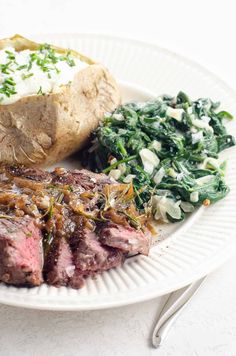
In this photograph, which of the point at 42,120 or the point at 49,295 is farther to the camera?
the point at 42,120

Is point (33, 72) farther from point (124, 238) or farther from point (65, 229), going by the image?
point (124, 238)

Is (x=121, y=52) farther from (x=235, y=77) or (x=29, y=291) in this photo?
(x=29, y=291)

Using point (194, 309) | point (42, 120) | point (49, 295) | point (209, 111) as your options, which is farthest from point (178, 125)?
point (49, 295)

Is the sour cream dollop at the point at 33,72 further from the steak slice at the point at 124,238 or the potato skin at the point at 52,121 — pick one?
the steak slice at the point at 124,238

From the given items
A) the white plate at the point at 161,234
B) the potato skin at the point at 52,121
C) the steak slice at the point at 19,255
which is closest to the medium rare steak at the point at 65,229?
the steak slice at the point at 19,255

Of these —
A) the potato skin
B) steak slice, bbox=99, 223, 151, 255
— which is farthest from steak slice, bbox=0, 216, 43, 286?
the potato skin
